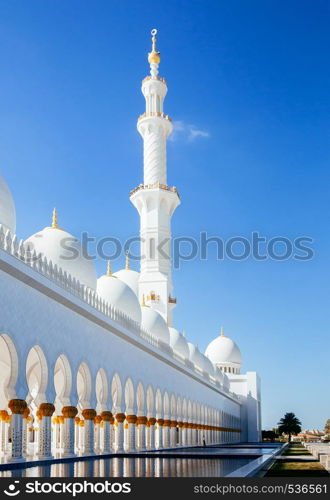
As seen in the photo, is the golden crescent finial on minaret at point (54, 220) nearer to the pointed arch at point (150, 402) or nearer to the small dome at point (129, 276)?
the pointed arch at point (150, 402)

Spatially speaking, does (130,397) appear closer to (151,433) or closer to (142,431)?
(142,431)

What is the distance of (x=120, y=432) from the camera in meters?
18.3

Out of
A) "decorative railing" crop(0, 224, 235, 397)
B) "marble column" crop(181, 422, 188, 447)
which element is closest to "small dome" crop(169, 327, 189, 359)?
"marble column" crop(181, 422, 188, 447)

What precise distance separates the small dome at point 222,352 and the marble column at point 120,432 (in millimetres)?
27833

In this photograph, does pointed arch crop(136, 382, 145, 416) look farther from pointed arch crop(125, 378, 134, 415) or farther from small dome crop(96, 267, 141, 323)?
small dome crop(96, 267, 141, 323)

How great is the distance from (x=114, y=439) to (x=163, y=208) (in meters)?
15.0

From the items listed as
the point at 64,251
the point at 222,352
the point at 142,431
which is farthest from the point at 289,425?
the point at 64,251

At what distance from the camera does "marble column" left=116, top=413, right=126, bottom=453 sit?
17828 mm

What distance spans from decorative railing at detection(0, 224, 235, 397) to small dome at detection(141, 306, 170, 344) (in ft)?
3.87

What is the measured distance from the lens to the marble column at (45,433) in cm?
1274

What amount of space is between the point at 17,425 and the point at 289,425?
50.2m
